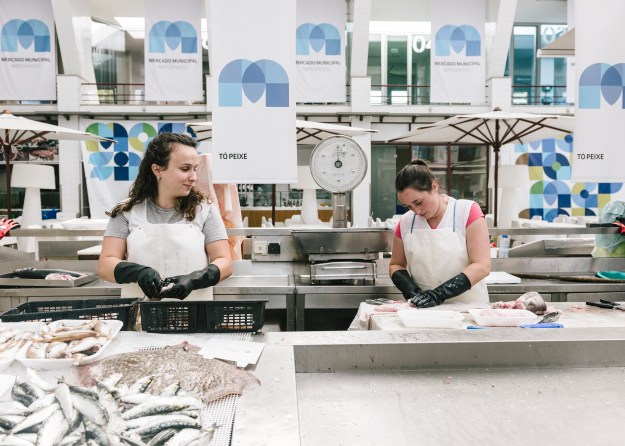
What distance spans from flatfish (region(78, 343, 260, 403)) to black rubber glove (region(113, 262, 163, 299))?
2.62 ft

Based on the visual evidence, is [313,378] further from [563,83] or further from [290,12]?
[563,83]

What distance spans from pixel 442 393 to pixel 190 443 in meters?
0.77

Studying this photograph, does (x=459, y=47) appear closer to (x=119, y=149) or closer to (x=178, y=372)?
(x=119, y=149)

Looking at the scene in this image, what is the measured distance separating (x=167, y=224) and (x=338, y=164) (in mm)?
1263

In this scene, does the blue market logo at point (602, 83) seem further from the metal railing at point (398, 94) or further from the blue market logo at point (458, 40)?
the metal railing at point (398, 94)

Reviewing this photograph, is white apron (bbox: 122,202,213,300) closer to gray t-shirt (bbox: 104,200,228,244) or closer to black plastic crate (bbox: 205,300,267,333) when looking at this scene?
gray t-shirt (bbox: 104,200,228,244)

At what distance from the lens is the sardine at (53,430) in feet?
3.09

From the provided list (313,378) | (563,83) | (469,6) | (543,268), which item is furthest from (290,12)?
(563,83)

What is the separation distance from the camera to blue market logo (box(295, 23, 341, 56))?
33.6 feet

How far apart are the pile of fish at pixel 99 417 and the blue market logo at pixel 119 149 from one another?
34.3 feet

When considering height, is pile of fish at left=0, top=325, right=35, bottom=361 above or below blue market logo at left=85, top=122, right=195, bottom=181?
below

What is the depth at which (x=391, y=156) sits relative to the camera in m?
13.5

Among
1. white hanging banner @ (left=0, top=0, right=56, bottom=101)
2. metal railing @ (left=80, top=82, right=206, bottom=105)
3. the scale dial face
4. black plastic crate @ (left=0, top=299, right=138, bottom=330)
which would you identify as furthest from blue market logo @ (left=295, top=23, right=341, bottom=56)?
black plastic crate @ (left=0, top=299, right=138, bottom=330)

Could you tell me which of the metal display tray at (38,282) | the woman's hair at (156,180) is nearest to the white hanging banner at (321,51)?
the metal display tray at (38,282)
